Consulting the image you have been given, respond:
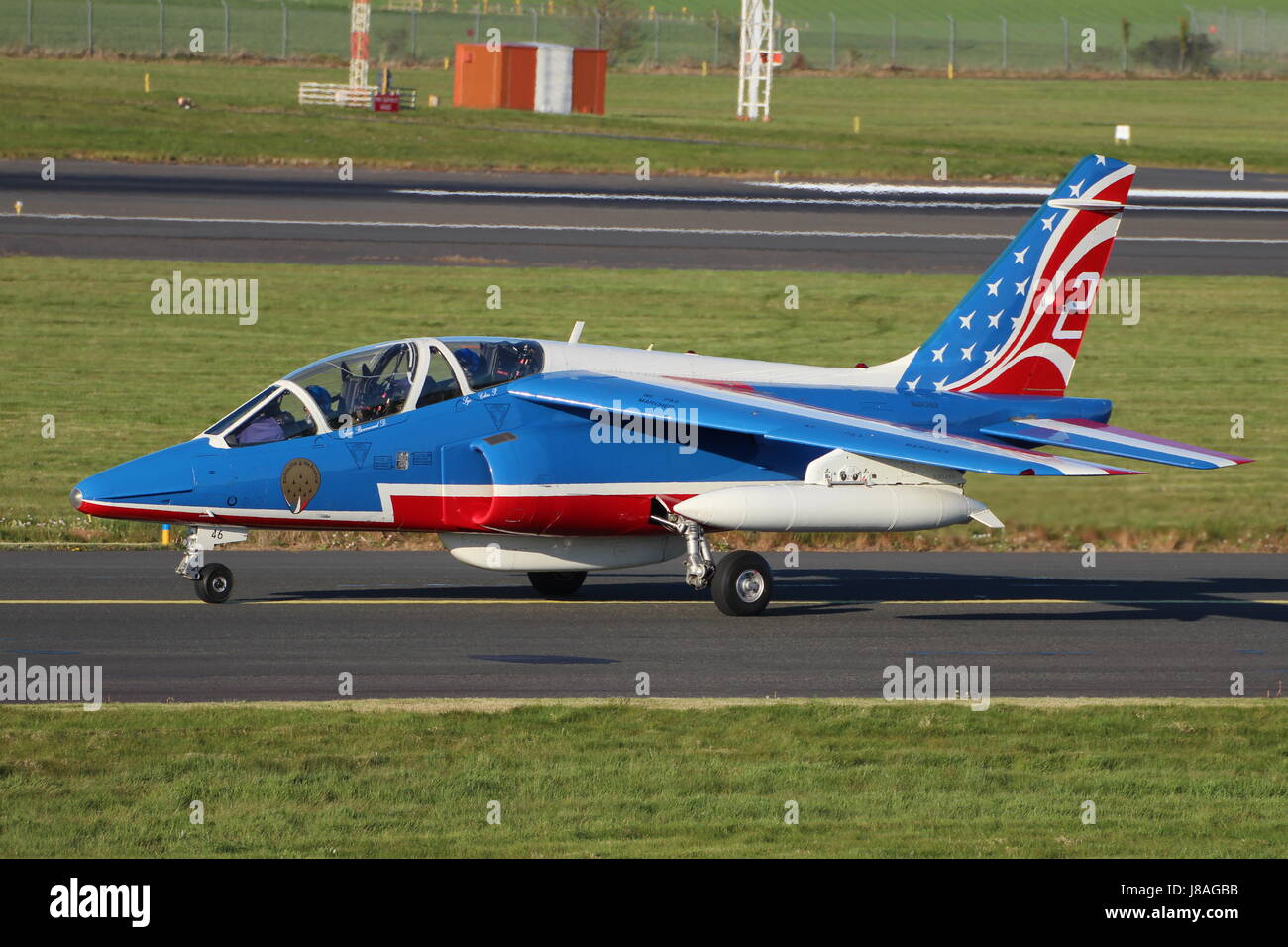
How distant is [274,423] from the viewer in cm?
1767

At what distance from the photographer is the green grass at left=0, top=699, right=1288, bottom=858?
441 inches

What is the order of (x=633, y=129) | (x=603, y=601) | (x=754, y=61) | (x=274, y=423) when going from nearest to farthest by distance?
(x=274, y=423)
(x=603, y=601)
(x=633, y=129)
(x=754, y=61)

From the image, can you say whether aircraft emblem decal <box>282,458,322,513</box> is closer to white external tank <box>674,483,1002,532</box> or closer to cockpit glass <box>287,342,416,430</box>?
cockpit glass <box>287,342,416,430</box>

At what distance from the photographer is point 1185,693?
16094mm

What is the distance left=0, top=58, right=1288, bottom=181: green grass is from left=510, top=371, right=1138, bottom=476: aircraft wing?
1538 inches

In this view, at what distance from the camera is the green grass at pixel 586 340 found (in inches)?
1030

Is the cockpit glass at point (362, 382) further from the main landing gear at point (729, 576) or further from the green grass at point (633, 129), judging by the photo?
the green grass at point (633, 129)

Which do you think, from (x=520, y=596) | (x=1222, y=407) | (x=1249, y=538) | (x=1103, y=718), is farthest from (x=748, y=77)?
(x=1103, y=718)

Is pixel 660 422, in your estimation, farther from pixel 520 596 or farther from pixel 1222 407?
pixel 1222 407

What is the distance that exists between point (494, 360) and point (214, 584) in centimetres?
362

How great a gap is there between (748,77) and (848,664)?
66371mm
